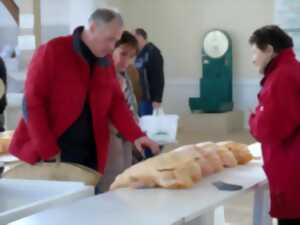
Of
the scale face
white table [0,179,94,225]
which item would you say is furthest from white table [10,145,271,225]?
the scale face

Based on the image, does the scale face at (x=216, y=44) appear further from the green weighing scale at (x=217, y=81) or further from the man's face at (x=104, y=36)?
the man's face at (x=104, y=36)

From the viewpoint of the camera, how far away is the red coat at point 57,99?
3109 millimetres

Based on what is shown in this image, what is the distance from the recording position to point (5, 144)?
3988 millimetres

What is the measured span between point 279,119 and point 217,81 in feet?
27.8

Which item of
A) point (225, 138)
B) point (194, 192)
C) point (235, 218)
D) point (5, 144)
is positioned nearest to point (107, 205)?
point (194, 192)

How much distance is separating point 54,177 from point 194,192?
0.69 metres

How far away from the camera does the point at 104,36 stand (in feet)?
10.2

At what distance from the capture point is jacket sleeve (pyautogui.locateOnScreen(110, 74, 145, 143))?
3.36 meters

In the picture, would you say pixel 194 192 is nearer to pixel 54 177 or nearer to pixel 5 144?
pixel 54 177

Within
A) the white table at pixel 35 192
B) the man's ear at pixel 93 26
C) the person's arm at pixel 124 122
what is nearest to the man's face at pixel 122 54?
the person's arm at pixel 124 122

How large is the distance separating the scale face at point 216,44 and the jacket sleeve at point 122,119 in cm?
833

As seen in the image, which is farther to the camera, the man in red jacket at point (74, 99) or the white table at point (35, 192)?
the man in red jacket at point (74, 99)

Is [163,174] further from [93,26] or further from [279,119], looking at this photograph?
[93,26]

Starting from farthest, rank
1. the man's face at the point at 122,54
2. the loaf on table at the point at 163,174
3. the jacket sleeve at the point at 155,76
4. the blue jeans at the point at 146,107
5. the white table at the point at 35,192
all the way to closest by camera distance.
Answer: the jacket sleeve at the point at 155,76 → the blue jeans at the point at 146,107 → the man's face at the point at 122,54 → the loaf on table at the point at 163,174 → the white table at the point at 35,192
